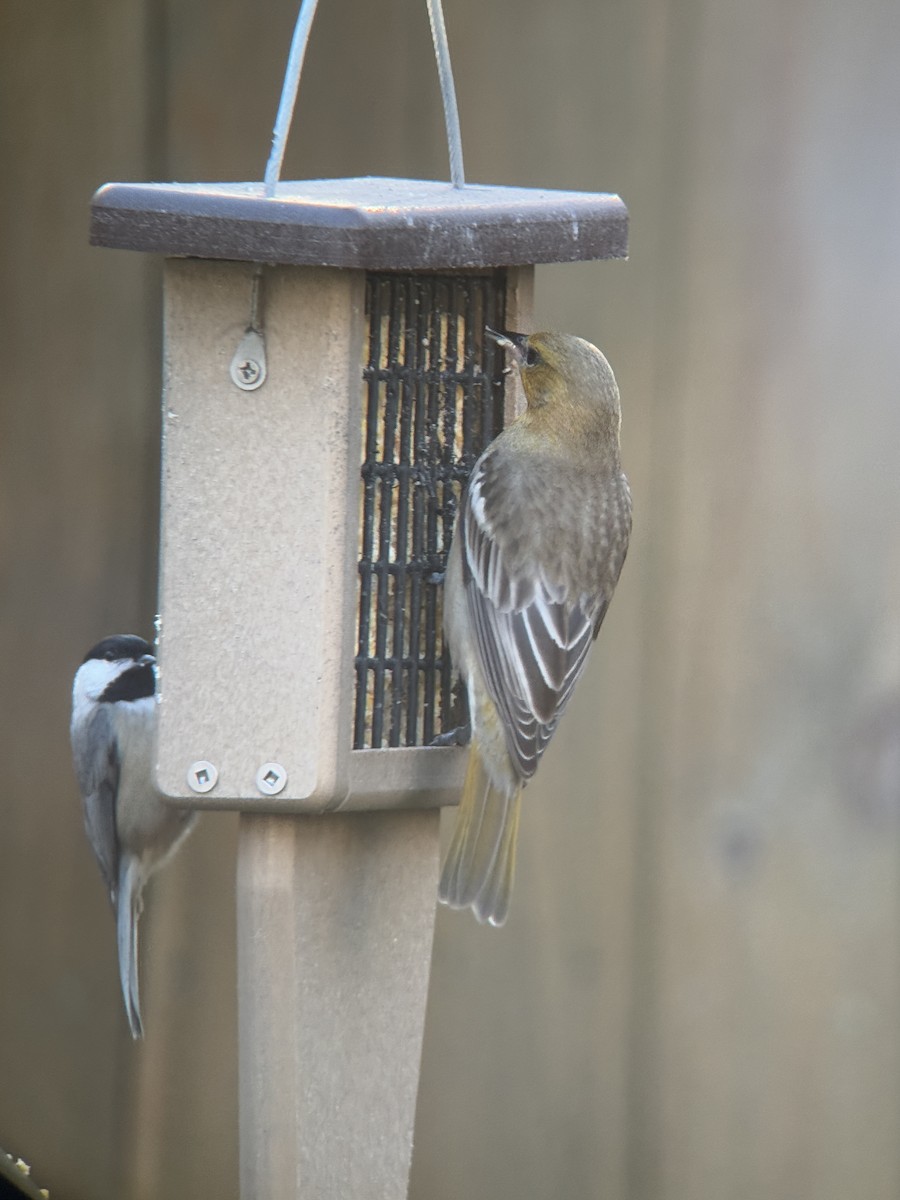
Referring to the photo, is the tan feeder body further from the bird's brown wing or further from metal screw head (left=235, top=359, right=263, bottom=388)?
the bird's brown wing

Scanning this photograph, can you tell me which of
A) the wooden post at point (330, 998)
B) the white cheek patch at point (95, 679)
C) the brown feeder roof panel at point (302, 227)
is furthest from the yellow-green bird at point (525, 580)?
the white cheek patch at point (95, 679)

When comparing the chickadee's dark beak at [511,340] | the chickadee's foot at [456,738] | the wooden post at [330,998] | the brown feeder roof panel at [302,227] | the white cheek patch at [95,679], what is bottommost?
the wooden post at [330,998]

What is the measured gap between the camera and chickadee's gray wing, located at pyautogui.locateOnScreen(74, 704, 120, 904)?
3.92m

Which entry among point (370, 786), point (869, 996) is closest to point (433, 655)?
point (370, 786)

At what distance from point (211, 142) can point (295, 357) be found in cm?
183

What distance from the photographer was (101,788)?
396 cm

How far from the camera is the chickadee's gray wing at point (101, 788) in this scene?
3.92 m

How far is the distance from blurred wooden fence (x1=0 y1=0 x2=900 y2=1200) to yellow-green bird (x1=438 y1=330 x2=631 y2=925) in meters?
0.79

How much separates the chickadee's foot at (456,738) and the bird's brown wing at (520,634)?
0.08 metres

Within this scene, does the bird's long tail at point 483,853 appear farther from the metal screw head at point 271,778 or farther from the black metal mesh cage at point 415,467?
the metal screw head at point 271,778

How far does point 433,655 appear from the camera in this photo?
3.46 m

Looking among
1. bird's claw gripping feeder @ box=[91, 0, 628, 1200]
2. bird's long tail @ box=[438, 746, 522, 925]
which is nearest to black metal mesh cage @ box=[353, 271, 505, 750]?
bird's claw gripping feeder @ box=[91, 0, 628, 1200]

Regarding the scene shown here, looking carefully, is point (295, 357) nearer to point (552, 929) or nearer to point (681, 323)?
point (681, 323)

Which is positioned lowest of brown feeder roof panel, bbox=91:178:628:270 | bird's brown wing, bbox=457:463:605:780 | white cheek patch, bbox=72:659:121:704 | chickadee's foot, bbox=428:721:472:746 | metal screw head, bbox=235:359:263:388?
chickadee's foot, bbox=428:721:472:746
